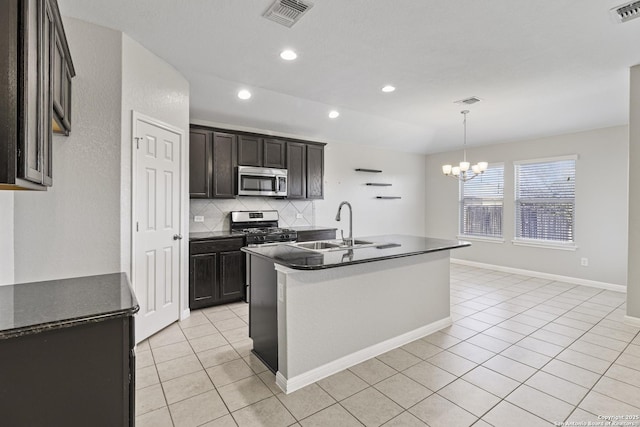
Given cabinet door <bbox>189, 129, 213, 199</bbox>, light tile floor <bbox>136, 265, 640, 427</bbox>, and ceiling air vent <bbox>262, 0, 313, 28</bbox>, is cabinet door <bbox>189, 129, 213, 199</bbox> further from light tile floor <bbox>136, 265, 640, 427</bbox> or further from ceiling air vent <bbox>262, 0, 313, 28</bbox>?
ceiling air vent <bbox>262, 0, 313, 28</bbox>

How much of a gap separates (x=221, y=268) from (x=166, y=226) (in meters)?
0.98

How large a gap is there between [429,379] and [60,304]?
2393 mm

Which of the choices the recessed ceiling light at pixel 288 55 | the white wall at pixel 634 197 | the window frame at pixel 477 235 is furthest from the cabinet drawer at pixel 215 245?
the window frame at pixel 477 235

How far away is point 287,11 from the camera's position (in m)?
2.46

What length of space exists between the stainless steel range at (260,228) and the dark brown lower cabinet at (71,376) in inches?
115

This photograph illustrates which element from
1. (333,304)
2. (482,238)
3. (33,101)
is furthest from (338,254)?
(482,238)

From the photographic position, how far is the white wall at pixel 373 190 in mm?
6113

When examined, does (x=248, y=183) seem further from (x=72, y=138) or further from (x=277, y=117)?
(x=72, y=138)

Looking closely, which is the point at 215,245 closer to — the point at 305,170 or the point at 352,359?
the point at 305,170

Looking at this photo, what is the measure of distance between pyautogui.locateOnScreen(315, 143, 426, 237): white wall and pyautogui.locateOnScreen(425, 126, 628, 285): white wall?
177cm

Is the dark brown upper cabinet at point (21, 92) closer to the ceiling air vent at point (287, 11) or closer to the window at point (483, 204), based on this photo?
the ceiling air vent at point (287, 11)

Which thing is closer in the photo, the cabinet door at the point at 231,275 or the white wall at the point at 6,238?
the white wall at the point at 6,238

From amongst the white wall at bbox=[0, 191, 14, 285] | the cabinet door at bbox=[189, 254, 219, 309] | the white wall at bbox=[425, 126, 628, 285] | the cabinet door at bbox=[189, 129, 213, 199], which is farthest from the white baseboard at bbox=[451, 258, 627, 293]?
the white wall at bbox=[0, 191, 14, 285]

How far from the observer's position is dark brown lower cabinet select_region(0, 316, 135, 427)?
47.8 inches
